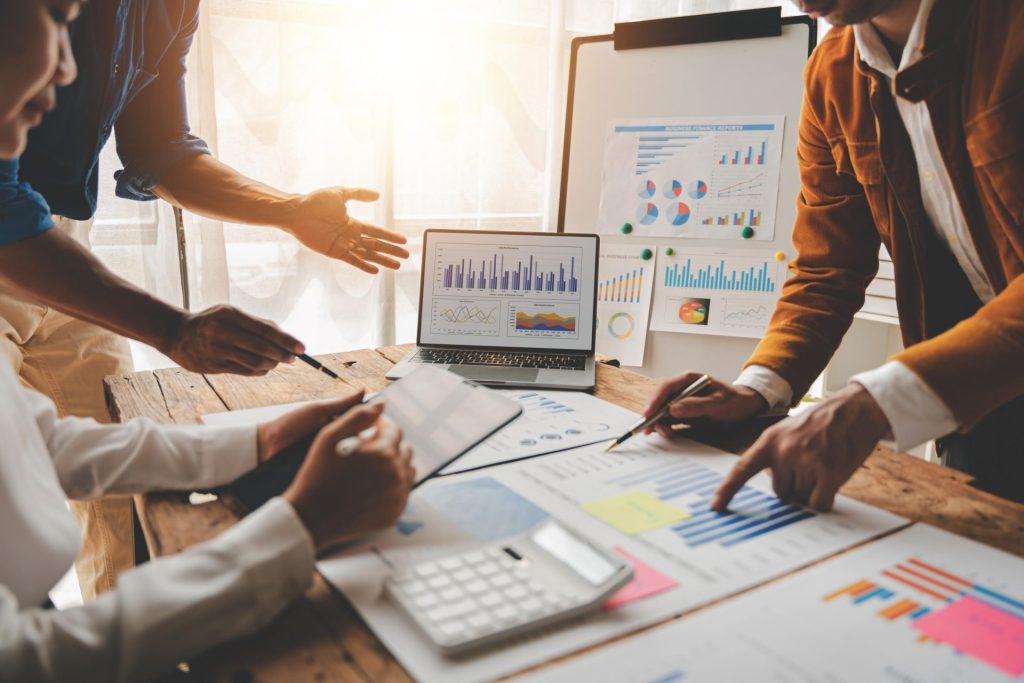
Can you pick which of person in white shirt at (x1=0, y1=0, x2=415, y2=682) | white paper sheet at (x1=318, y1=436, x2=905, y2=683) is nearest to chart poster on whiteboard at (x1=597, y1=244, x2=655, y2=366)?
white paper sheet at (x1=318, y1=436, x2=905, y2=683)

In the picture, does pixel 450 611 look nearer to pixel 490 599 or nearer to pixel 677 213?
pixel 490 599

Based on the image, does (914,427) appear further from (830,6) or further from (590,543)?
(830,6)

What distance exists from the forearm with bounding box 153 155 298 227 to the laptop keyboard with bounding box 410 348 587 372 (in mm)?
400

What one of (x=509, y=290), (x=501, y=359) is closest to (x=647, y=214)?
(x=509, y=290)

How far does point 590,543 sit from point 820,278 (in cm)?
77

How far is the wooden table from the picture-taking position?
1.69 ft

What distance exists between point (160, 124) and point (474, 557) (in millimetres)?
1288

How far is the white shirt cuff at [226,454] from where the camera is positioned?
804 mm

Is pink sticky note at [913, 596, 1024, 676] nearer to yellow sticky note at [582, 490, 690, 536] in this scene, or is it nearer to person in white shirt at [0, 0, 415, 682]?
yellow sticky note at [582, 490, 690, 536]

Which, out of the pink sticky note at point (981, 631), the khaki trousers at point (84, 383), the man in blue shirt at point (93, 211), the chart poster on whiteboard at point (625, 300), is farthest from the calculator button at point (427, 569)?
the chart poster on whiteboard at point (625, 300)

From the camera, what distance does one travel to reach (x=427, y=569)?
1.96ft

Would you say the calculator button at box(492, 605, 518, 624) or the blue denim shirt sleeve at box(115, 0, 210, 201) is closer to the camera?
the calculator button at box(492, 605, 518, 624)

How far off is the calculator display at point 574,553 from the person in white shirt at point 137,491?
13cm

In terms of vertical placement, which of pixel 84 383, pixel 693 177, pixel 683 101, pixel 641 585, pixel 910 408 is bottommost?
pixel 84 383
